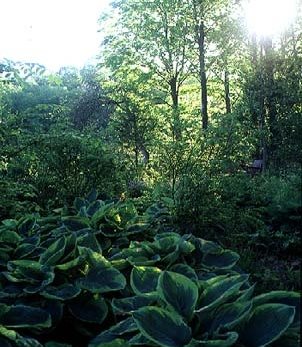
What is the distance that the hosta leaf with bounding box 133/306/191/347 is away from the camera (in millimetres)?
2174

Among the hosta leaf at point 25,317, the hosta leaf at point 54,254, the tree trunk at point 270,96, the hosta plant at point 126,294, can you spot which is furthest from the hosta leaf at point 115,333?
the tree trunk at point 270,96

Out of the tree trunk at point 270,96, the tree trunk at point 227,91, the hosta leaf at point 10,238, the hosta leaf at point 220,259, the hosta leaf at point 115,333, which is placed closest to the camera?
the hosta leaf at point 115,333

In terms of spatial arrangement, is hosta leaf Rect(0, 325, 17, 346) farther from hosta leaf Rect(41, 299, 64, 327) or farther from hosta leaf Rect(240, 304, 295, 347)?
hosta leaf Rect(240, 304, 295, 347)

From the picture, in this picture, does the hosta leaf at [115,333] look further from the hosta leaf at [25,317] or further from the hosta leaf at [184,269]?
the hosta leaf at [184,269]

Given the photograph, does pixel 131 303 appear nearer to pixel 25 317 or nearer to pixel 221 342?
pixel 25 317

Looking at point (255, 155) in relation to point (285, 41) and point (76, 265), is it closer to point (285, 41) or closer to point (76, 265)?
point (285, 41)

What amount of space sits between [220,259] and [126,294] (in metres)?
0.73

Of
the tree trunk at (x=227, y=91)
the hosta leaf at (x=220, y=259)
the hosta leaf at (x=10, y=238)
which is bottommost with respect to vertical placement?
the hosta leaf at (x=220, y=259)

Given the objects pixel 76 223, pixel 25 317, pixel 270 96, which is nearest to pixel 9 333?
pixel 25 317

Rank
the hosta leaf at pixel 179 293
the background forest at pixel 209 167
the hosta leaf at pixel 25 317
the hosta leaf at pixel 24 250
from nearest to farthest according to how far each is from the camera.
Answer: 1. the hosta leaf at pixel 179 293
2. the hosta leaf at pixel 25 317
3. the hosta leaf at pixel 24 250
4. the background forest at pixel 209 167

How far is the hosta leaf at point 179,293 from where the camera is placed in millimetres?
2355

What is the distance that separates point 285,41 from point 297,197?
18.2ft

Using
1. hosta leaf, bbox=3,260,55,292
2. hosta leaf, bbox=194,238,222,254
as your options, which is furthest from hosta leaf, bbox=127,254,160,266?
hosta leaf, bbox=3,260,55,292

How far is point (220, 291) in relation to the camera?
2.45m
